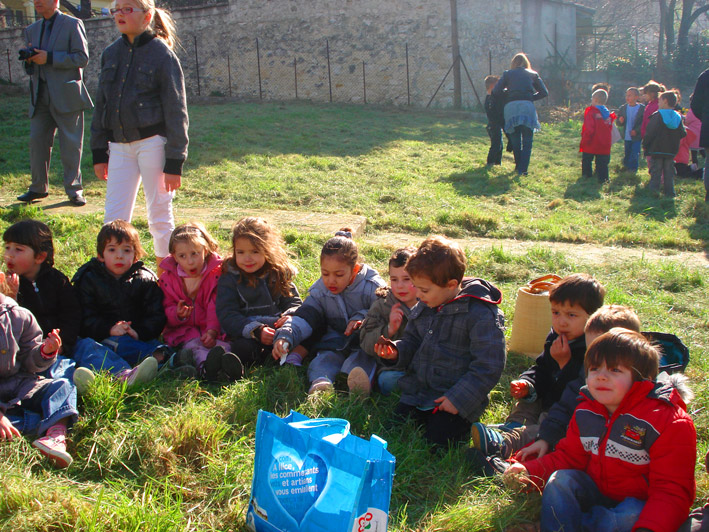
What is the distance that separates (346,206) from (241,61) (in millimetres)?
15664

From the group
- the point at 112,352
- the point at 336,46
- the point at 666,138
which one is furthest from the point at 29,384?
the point at 336,46

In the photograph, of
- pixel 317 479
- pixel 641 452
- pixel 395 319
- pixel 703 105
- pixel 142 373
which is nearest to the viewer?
pixel 317 479

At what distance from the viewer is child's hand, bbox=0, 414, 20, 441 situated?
111 inches

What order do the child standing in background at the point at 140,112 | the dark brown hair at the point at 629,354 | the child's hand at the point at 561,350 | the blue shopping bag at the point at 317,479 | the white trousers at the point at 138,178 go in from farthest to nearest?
1. the white trousers at the point at 138,178
2. the child standing in background at the point at 140,112
3. the child's hand at the point at 561,350
4. the dark brown hair at the point at 629,354
5. the blue shopping bag at the point at 317,479

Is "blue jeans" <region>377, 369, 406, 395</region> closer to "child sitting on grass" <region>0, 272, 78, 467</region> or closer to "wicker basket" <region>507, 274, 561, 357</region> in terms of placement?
"wicker basket" <region>507, 274, 561, 357</region>

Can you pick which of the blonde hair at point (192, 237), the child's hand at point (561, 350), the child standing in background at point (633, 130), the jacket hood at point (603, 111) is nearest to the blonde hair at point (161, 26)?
the blonde hair at point (192, 237)

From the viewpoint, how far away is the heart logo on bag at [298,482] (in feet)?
6.95

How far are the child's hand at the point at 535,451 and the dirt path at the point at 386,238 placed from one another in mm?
3658

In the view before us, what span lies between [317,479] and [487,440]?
1036mm

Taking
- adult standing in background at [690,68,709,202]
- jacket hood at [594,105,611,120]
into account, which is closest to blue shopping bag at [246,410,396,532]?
Answer: adult standing in background at [690,68,709,202]

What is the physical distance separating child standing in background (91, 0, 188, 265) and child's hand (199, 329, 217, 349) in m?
1.05

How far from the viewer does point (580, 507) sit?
94.7 inches

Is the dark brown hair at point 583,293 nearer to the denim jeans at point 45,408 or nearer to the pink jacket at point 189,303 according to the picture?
the pink jacket at point 189,303

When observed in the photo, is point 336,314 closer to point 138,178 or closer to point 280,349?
point 280,349
